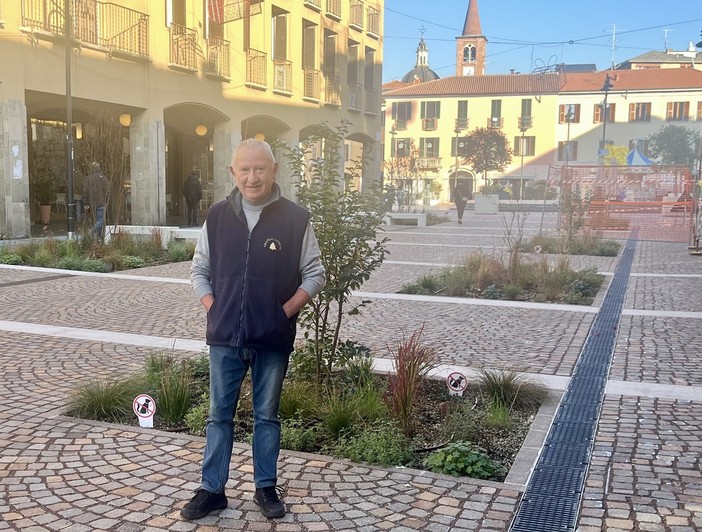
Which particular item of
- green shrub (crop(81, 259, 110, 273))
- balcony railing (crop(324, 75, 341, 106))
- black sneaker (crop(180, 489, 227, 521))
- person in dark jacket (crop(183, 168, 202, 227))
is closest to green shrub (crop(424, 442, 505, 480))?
black sneaker (crop(180, 489, 227, 521))

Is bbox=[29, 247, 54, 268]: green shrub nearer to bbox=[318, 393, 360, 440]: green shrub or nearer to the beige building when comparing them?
bbox=[318, 393, 360, 440]: green shrub

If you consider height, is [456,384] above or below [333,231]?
below

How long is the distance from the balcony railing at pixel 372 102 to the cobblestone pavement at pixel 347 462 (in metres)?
28.2

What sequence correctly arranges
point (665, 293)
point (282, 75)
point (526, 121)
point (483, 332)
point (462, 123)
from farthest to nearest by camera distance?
point (462, 123)
point (526, 121)
point (282, 75)
point (665, 293)
point (483, 332)

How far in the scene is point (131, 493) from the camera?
378 centimetres

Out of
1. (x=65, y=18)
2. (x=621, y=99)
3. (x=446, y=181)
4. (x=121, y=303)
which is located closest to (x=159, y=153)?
(x=65, y=18)

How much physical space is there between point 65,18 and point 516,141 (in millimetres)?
60055

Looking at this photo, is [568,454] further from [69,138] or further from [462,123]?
[462,123]

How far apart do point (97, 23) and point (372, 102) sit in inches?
743

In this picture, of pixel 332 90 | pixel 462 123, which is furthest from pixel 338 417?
pixel 462 123

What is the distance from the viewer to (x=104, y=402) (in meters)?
5.05

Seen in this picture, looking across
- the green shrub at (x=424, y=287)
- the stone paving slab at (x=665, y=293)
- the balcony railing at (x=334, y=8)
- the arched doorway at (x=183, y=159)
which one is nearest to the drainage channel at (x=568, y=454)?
the stone paving slab at (x=665, y=293)

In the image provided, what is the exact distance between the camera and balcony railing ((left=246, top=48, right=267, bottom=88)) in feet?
89.8

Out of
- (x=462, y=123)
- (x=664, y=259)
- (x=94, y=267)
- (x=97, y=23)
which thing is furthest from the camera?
(x=462, y=123)
